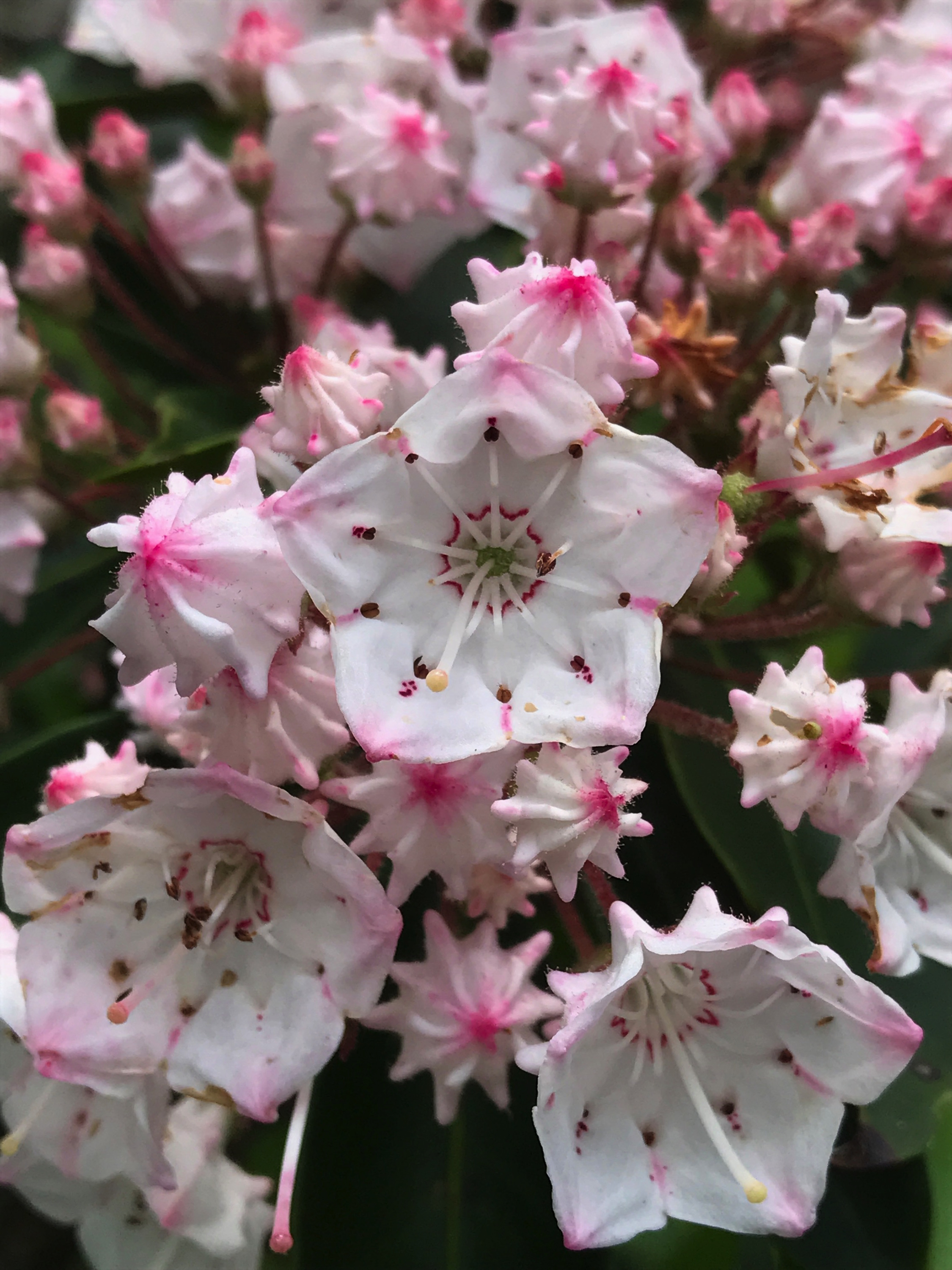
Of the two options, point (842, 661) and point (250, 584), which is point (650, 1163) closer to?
point (250, 584)

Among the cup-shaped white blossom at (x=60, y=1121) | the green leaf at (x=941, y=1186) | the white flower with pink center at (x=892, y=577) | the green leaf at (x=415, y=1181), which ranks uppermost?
the white flower with pink center at (x=892, y=577)

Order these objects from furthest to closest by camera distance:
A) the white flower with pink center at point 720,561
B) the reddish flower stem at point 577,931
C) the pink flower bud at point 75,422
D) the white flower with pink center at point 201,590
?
1. the pink flower bud at point 75,422
2. the reddish flower stem at point 577,931
3. the white flower with pink center at point 720,561
4. the white flower with pink center at point 201,590

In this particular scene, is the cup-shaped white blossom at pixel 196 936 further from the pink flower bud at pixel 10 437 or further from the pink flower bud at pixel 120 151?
the pink flower bud at pixel 120 151

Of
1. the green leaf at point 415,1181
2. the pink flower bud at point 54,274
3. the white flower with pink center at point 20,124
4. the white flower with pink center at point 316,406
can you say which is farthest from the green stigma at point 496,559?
the white flower with pink center at point 20,124

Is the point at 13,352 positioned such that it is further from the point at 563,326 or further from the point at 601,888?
the point at 601,888

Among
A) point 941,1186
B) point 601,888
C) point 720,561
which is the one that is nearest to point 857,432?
point 720,561

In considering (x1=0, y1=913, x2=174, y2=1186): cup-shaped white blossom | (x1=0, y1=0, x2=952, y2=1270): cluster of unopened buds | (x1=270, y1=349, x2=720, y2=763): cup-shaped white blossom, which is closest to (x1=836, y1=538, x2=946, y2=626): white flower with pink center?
(x1=0, y1=0, x2=952, y2=1270): cluster of unopened buds

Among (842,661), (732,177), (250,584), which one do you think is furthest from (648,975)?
(732,177)
